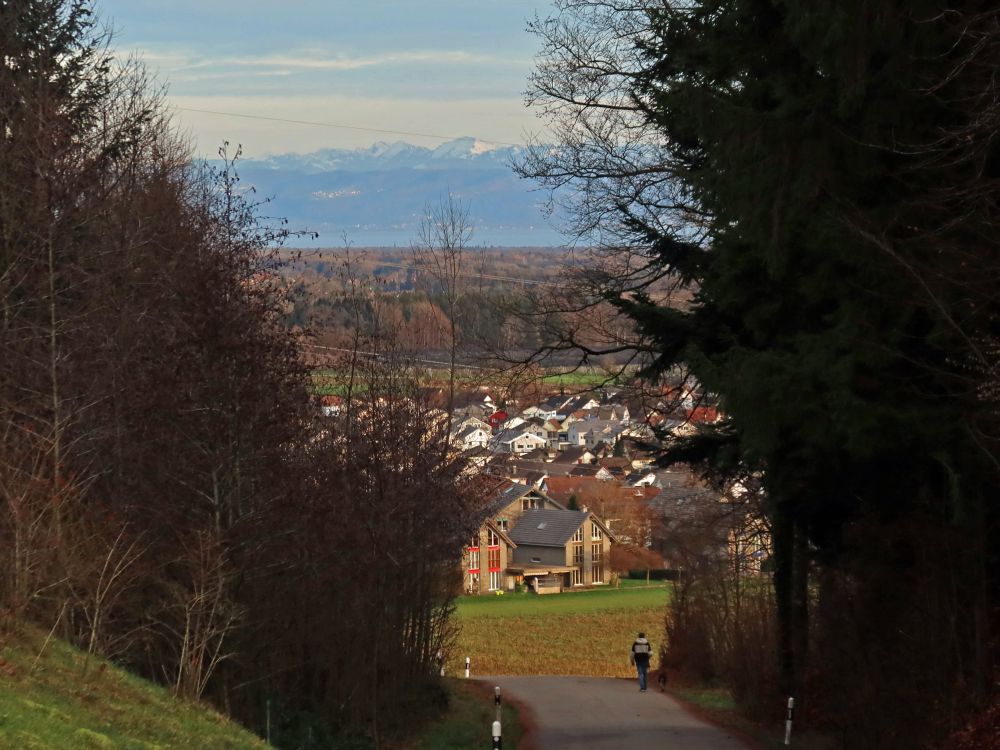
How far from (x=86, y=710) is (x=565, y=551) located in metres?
75.8

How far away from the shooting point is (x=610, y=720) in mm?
21344

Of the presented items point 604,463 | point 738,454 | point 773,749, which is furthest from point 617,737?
point 604,463

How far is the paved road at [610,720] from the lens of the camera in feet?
59.6

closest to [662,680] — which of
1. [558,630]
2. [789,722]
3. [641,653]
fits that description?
[641,653]

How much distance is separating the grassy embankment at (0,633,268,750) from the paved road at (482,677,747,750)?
7.04 metres

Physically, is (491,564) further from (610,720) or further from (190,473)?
(190,473)

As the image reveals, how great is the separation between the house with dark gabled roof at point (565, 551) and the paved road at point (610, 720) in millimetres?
55227

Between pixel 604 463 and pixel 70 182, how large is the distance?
109m

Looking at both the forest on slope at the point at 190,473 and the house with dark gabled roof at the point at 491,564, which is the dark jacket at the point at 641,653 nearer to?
the forest on slope at the point at 190,473

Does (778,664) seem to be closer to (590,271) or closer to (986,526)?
(590,271)

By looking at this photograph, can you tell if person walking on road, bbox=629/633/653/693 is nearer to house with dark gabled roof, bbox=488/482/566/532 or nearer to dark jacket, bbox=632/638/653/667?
dark jacket, bbox=632/638/653/667

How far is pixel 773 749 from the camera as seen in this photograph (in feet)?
57.7

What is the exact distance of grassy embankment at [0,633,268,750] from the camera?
8688mm

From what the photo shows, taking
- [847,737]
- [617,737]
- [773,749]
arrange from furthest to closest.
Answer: [617,737] → [773,749] → [847,737]
